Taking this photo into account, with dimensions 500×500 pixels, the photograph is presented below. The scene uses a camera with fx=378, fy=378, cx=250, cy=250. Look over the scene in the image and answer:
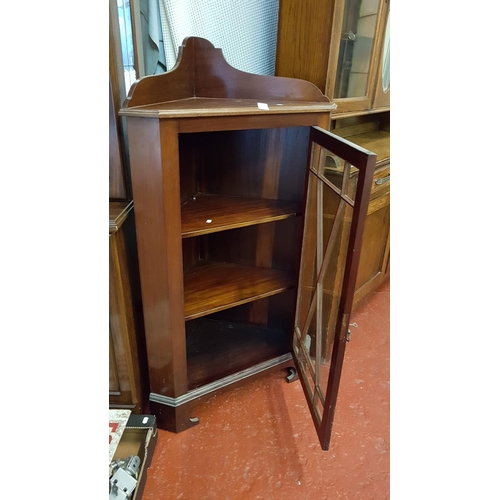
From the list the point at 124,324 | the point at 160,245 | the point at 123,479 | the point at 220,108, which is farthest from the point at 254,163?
the point at 123,479

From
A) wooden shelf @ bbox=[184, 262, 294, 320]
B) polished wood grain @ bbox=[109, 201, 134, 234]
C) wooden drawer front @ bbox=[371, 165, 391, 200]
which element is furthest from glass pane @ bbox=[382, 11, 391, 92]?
polished wood grain @ bbox=[109, 201, 134, 234]

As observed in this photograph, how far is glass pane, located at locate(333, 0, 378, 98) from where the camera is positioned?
144 centimetres

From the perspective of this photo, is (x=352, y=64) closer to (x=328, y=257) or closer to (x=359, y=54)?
(x=359, y=54)

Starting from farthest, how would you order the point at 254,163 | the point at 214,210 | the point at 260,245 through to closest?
the point at 260,245
the point at 254,163
the point at 214,210

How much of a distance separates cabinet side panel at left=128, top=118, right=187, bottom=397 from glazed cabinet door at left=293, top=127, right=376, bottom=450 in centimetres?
48

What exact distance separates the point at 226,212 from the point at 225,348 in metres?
0.66

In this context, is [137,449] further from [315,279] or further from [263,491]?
[315,279]

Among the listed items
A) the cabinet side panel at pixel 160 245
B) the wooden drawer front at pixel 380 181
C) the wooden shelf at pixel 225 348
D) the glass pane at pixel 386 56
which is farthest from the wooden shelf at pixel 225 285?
the glass pane at pixel 386 56

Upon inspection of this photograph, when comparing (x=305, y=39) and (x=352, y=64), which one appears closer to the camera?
(x=305, y=39)

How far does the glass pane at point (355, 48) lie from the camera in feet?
4.73

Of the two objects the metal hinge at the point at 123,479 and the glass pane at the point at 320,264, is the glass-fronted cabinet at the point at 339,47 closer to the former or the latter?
the glass pane at the point at 320,264

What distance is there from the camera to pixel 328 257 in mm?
1285

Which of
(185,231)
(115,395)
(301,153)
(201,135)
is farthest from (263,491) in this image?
(201,135)

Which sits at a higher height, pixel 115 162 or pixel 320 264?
pixel 115 162
